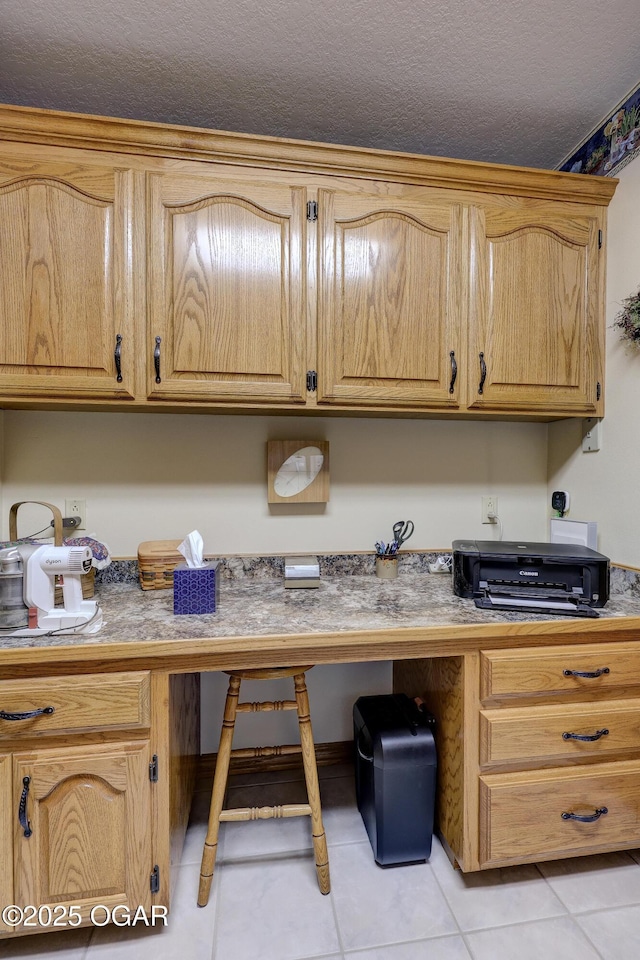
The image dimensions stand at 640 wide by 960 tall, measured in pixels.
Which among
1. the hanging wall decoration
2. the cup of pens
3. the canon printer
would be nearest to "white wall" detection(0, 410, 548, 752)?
the cup of pens

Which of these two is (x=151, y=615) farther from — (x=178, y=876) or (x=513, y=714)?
(x=513, y=714)

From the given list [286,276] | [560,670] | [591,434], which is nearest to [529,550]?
[560,670]

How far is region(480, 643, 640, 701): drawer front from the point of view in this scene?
52.2 inches

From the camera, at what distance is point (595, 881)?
1.40 meters

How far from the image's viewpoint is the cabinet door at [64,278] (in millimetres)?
1392

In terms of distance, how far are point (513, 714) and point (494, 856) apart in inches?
16.9

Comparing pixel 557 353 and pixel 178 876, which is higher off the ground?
pixel 557 353

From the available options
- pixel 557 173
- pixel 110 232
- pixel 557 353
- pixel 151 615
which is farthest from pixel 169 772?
pixel 557 173

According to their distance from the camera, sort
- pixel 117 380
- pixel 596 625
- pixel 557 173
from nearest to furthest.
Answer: pixel 596 625 → pixel 117 380 → pixel 557 173

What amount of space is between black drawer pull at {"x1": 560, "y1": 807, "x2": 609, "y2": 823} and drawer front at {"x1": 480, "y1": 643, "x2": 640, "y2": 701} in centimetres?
36

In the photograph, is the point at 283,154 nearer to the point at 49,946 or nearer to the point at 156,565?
the point at 156,565

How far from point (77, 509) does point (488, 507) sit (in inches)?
71.4

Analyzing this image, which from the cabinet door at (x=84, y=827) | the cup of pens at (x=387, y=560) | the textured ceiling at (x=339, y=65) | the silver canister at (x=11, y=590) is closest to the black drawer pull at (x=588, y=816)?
the cup of pens at (x=387, y=560)

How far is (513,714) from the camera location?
1.33 m
